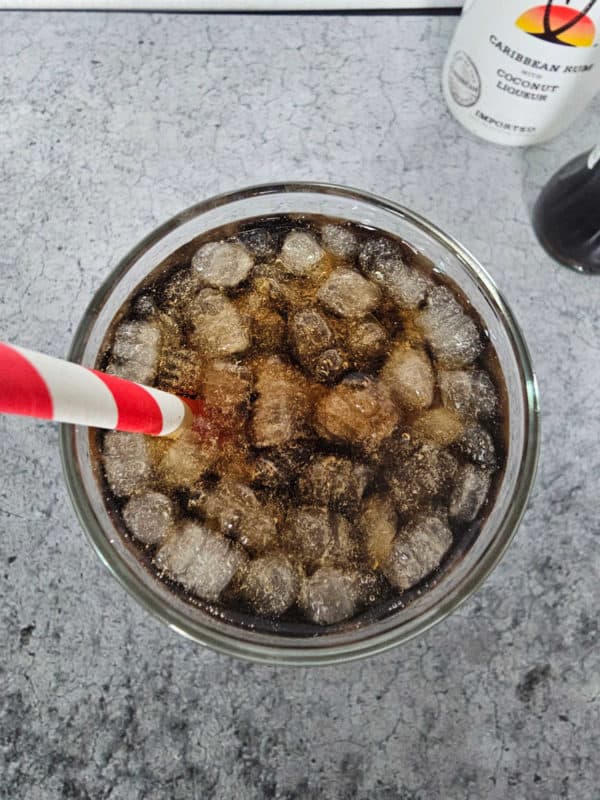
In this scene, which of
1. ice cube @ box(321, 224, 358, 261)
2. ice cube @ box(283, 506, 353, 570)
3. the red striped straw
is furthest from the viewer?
ice cube @ box(321, 224, 358, 261)

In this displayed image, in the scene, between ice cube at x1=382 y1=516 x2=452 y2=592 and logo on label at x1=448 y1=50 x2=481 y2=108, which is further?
logo on label at x1=448 y1=50 x2=481 y2=108

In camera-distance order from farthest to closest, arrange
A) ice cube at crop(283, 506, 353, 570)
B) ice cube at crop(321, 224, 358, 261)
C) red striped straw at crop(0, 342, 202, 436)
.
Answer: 1. ice cube at crop(321, 224, 358, 261)
2. ice cube at crop(283, 506, 353, 570)
3. red striped straw at crop(0, 342, 202, 436)

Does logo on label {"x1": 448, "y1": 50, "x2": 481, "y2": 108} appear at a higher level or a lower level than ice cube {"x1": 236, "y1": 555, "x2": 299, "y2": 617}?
higher

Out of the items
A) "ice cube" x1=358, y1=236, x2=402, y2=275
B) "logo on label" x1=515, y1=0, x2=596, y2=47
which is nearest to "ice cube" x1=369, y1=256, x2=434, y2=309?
"ice cube" x1=358, y1=236, x2=402, y2=275

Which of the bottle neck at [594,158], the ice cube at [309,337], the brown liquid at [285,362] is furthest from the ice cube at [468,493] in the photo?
the bottle neck at [594,158]

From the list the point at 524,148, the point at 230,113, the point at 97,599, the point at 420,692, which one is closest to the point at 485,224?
the point at 524,148

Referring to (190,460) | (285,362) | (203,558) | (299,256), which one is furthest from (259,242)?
(203,558)

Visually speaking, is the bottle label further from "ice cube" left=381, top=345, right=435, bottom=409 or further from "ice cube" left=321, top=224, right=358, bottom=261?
"ice cube" left=381, top=345, right=435, bottom=409
